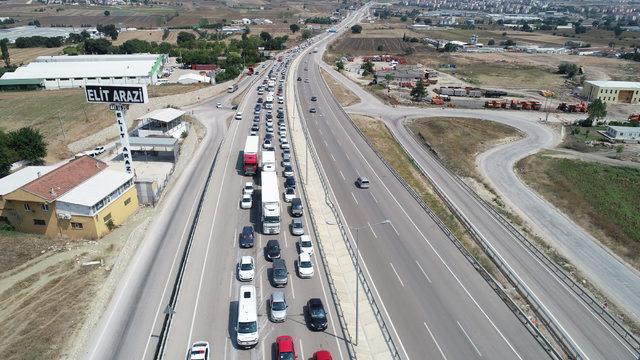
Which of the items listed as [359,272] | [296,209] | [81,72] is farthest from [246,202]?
[81,72]

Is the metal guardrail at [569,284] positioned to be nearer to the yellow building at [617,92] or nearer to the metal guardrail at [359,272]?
the metal guardrail at [359,272]

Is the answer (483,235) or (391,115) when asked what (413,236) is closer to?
(483,235)

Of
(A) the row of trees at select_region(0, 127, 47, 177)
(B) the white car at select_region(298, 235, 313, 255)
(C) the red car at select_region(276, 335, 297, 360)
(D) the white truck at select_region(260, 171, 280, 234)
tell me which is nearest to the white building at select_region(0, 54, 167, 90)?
(A) the row of trees at select_region(0, 127, 47, 177)

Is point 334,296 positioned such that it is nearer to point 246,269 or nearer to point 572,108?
point 246,269

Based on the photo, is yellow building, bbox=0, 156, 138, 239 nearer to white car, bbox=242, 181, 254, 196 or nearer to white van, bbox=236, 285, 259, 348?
white car, bbox=242, 181, 254, 196

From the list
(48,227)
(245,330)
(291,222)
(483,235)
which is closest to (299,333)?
(245,330)

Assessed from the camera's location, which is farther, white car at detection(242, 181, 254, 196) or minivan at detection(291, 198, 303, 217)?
white car at detection(242, 181, 254, 196)

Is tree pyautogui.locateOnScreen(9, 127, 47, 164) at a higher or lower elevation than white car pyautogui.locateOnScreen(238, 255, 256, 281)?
higher
